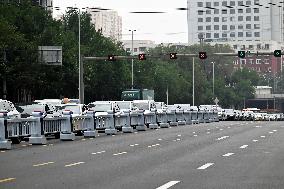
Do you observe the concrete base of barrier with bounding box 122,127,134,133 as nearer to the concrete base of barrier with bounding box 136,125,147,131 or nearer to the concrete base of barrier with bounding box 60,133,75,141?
the concrete base of barrier with bounding box 136,125,147,131

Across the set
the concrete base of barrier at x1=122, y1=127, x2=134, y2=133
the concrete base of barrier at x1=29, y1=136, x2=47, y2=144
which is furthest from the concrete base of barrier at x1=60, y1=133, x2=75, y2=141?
the concrete base of barrier at x1=122, y1=127, x2=134, y2=133

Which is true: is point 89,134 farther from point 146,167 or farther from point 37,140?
point 146,167

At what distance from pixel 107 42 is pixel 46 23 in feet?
77.1

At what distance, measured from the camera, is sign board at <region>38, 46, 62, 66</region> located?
75750 millimetres

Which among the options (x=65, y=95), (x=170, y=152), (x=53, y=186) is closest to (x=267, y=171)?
(x=53, y=186)

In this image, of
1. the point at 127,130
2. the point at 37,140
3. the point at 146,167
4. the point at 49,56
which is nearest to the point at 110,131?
the point at 127,130

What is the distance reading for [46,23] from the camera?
271 ft

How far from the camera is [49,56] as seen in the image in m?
75.1

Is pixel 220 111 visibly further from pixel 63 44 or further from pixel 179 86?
pixel 179 86

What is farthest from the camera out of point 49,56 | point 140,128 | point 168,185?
point 49,56

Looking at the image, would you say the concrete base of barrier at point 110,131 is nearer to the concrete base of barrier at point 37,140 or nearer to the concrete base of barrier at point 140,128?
the concrete base of barrier at point 140,128

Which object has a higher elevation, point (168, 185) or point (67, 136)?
point (168, 185)

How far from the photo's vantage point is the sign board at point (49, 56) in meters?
75.8

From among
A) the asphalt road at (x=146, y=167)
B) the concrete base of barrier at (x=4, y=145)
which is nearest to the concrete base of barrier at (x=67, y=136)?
the concrete base of barrier at (x=4, y=145)
